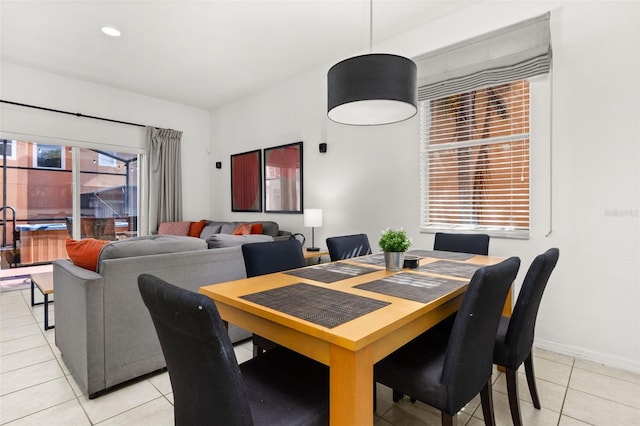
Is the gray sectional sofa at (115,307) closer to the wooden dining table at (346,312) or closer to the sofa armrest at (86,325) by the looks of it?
the sofa armrest at (86,325)

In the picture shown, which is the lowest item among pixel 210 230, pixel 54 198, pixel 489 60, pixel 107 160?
pixel 210 230

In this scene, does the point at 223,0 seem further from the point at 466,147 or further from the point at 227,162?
the point at 227,162

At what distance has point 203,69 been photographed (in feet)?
14.4

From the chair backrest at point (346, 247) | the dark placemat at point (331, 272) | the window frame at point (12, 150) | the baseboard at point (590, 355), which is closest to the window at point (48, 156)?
the window frame at point (12, 150)

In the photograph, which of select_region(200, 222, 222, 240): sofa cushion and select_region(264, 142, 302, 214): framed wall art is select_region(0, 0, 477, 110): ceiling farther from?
select_region(200, 222, 222, 240): sofa cushion

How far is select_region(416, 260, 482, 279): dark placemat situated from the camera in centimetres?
186

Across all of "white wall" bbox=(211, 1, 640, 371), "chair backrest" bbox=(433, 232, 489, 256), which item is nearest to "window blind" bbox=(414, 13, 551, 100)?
"white wall" bbox=(211, 1, 640, 371)

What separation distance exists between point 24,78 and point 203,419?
5376mm

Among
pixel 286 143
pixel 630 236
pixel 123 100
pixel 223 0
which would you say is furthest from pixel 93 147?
pixel 630 236

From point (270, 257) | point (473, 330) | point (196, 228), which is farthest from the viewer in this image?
point (196, 228)

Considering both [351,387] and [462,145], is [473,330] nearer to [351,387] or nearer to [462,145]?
[351,387]

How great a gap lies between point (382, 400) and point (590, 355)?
1748 mm

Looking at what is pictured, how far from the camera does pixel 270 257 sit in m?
2.02

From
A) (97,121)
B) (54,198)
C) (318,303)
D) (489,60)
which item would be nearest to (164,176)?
(97,121)
